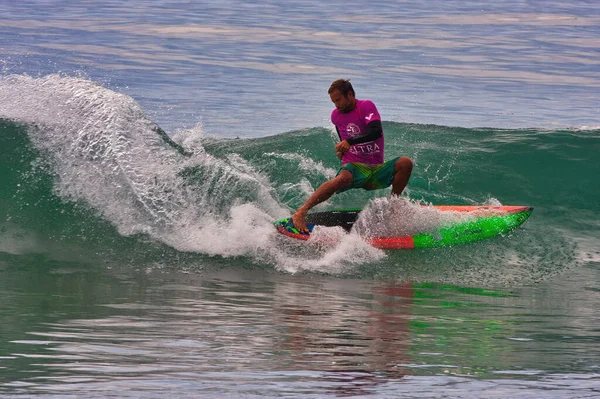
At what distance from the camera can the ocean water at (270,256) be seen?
213 inches

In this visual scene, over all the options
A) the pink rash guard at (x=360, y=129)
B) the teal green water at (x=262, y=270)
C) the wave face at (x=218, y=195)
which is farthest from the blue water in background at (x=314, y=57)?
the pink rash guard at (x=360, y=129)

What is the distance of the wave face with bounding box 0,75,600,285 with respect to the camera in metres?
9.28

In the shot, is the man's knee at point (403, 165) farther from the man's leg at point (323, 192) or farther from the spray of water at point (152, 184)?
the spray of water at point (152, 184)

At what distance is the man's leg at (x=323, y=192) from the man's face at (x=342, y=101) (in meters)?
0.59

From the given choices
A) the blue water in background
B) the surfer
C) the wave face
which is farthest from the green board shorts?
the blue water in background

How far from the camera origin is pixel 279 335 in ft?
20.6

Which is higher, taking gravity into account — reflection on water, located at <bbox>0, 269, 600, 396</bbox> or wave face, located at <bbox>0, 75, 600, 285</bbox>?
wave face, located at <bbox>0, 75, 600, 285</bbox>

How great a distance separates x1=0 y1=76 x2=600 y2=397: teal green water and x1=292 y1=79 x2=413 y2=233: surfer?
0.25m

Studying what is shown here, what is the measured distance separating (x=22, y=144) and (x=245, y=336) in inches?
260

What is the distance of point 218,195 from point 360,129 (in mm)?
1803

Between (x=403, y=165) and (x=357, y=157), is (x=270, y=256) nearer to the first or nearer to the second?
(x=357, y=157)

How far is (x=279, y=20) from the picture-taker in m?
39.7

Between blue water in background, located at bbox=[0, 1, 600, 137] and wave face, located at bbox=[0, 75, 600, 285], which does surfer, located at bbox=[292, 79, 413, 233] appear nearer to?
wave face, located at bbox=[0, 75, 600, 285]

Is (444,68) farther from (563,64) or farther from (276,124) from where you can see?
(276,124)
